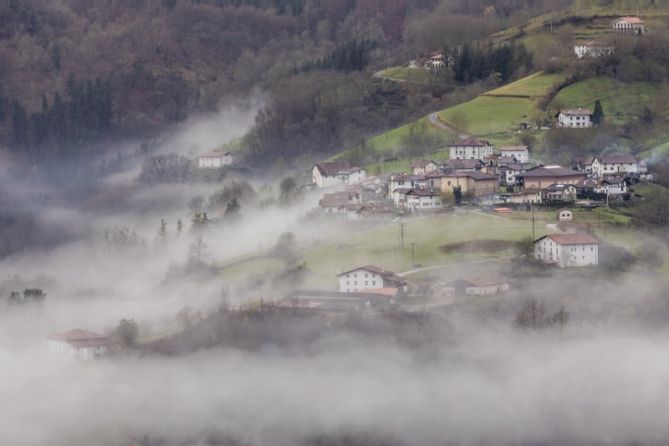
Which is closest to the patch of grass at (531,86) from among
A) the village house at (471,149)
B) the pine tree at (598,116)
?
the pine tree at (598,116)

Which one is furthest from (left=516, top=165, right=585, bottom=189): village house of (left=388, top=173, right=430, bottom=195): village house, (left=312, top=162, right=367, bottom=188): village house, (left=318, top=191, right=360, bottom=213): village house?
(left=312, top=162, right=367, bottom=188): village house

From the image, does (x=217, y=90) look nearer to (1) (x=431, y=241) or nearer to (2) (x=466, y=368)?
(1) (x=431, y=241)

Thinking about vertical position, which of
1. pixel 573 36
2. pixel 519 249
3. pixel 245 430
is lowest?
pixel 245 430

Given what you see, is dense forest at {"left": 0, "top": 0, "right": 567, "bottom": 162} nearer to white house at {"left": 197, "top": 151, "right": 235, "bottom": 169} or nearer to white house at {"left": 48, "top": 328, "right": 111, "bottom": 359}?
white house at {"left": 197, "top": 151, "right": 235, "bottom": 169}

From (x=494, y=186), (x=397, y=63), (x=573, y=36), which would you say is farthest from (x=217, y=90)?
(x=494, y=186)

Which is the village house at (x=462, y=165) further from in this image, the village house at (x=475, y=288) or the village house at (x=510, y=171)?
the village house at (x=475, y=288)

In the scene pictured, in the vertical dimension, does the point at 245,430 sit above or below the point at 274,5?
below
